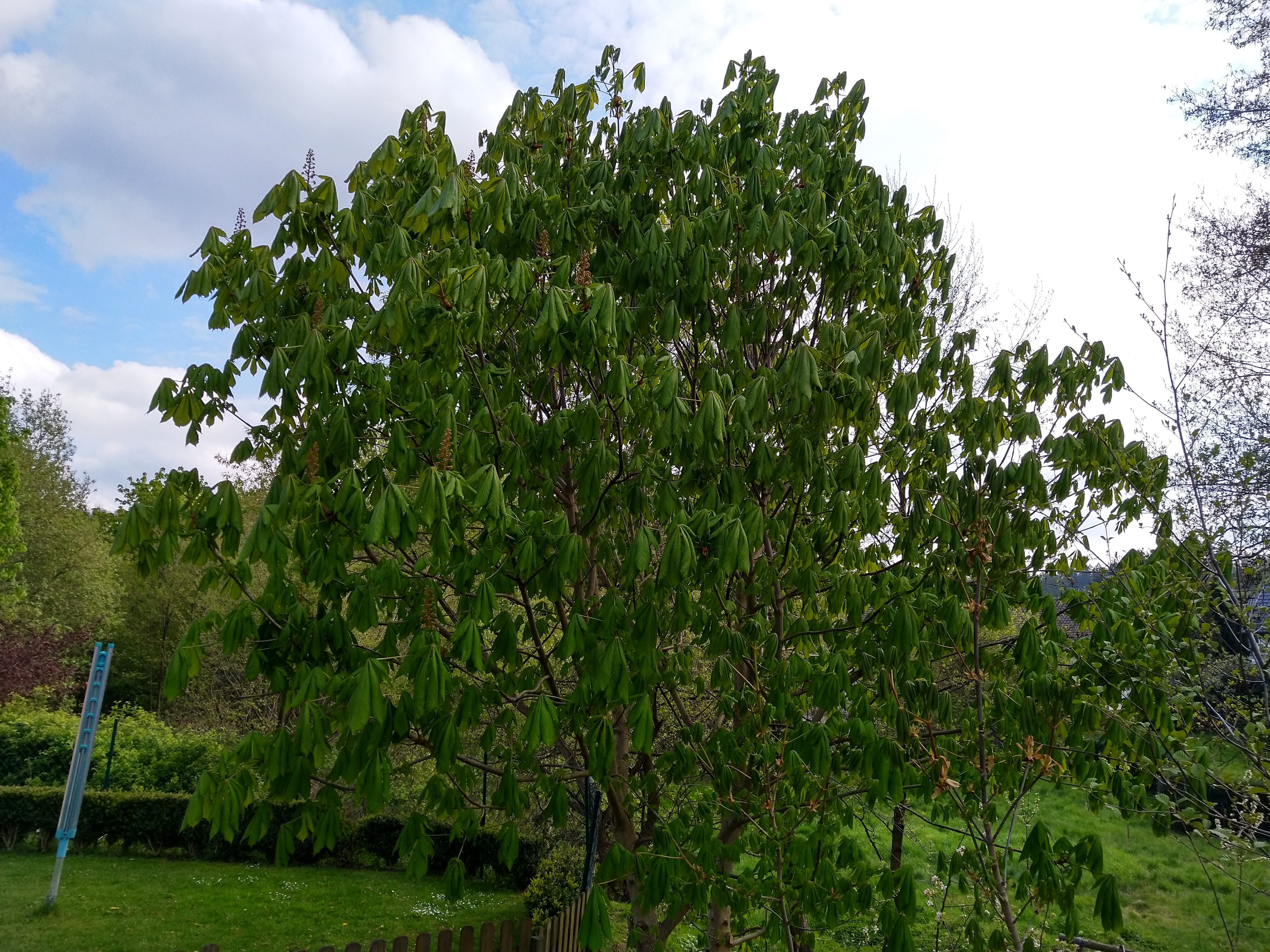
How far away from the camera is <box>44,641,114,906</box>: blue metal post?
834cm

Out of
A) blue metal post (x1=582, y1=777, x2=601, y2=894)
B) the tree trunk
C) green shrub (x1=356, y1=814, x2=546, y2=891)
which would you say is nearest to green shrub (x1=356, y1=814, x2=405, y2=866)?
green shrub (x1=356, y1=814, x2=546, y2=891)

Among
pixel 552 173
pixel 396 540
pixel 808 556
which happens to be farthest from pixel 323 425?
pixel 808 556

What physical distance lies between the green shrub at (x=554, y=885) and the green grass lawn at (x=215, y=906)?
1.15m

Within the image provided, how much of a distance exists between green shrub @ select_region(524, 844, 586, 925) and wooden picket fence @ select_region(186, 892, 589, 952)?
130cm

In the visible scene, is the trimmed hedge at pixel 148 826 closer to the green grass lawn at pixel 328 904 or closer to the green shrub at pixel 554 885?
the green grass lawn at pixel 328 904

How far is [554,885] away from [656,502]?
6222mm

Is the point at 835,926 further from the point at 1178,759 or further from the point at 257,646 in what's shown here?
the point at 257,646

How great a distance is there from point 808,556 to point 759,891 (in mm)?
1600

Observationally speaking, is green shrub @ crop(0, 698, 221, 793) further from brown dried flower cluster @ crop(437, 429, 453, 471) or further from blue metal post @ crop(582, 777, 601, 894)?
brown dried flower cluster @ crop(437, 429, 453, 471)

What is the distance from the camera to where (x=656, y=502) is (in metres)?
3.52

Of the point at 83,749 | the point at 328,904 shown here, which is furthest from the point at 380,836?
the point at 83,749

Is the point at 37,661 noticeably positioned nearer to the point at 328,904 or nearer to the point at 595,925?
the point at 328,904

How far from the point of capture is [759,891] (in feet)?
11.4

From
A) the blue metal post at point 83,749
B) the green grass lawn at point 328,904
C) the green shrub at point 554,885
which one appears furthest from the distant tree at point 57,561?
the green shrub at point 554,885
